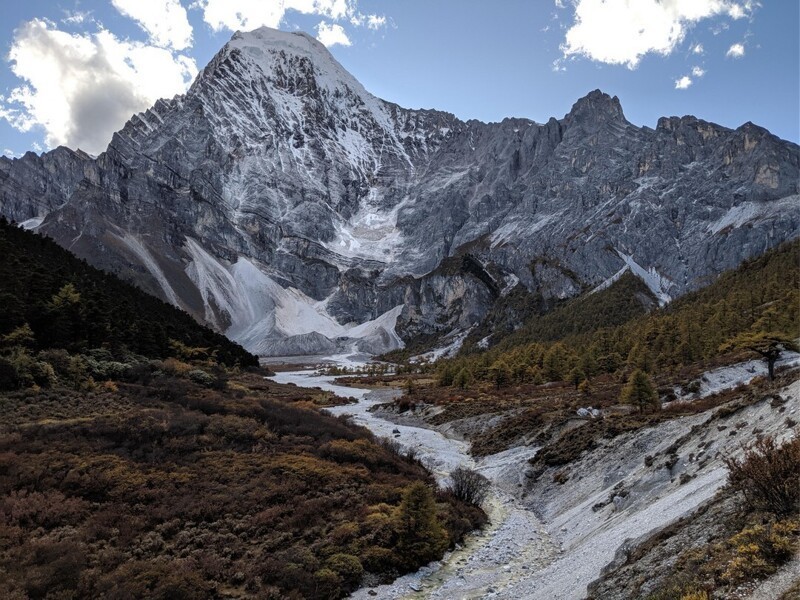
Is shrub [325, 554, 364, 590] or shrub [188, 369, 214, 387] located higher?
shrub [188, 369, 214, 387]

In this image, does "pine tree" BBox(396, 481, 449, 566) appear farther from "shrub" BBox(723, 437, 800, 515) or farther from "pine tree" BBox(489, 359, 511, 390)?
"pine tree" BBox(489, 359, 511, 390)

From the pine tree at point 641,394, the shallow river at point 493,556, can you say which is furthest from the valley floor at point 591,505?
the pine tree at point 641,394

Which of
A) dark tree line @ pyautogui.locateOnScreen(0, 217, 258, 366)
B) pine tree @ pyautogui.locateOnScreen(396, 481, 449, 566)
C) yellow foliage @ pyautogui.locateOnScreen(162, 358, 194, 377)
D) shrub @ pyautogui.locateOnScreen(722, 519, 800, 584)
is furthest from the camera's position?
yellow foliage @ pyautogui.locateOnScreen(162, 358, 194, 377)

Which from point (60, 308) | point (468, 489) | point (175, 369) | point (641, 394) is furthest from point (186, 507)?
point (175, 369)

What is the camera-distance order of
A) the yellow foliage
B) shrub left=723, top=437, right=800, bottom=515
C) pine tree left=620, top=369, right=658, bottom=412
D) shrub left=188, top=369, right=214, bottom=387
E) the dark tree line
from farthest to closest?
the yellow foliage → shrub left=188, top=369, right=214, bottom=387 → the dark tree line → pine tree left=620, top=369, right=658, bottom=412 → shrub left=723, top=437, right=800, bottom=515

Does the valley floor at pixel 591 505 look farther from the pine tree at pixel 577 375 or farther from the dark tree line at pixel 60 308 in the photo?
the dark tree line at pixel 60 308

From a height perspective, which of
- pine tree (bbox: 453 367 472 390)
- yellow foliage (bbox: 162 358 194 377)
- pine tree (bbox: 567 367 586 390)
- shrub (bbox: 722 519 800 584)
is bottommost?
pine tree (bbox: 567 367 586 390)

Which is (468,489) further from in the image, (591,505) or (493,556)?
(493,556)

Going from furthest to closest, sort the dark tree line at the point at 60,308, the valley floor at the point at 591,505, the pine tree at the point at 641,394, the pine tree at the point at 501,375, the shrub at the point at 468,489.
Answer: the pine tree at the point at 501,375 < the dark tree line at the point at 60,308 < the pine tree at the point at 641,394 < the shrub at the point at 468,489 < the valley floor at the point at 591,505

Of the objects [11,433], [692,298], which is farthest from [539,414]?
[692,298]

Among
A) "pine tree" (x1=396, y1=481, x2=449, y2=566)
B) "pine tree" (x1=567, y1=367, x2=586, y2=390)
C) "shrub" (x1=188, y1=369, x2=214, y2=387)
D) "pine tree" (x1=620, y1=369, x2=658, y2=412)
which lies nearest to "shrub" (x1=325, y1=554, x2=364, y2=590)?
"pine tree" (x1=396, y1=481, x2=449, y2=566)

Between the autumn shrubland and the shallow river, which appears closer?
the autumn shrubland

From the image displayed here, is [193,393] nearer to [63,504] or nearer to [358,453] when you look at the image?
[358,453]

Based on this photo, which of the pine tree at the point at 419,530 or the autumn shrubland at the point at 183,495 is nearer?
the autumn shrubland at the point at 183,495
